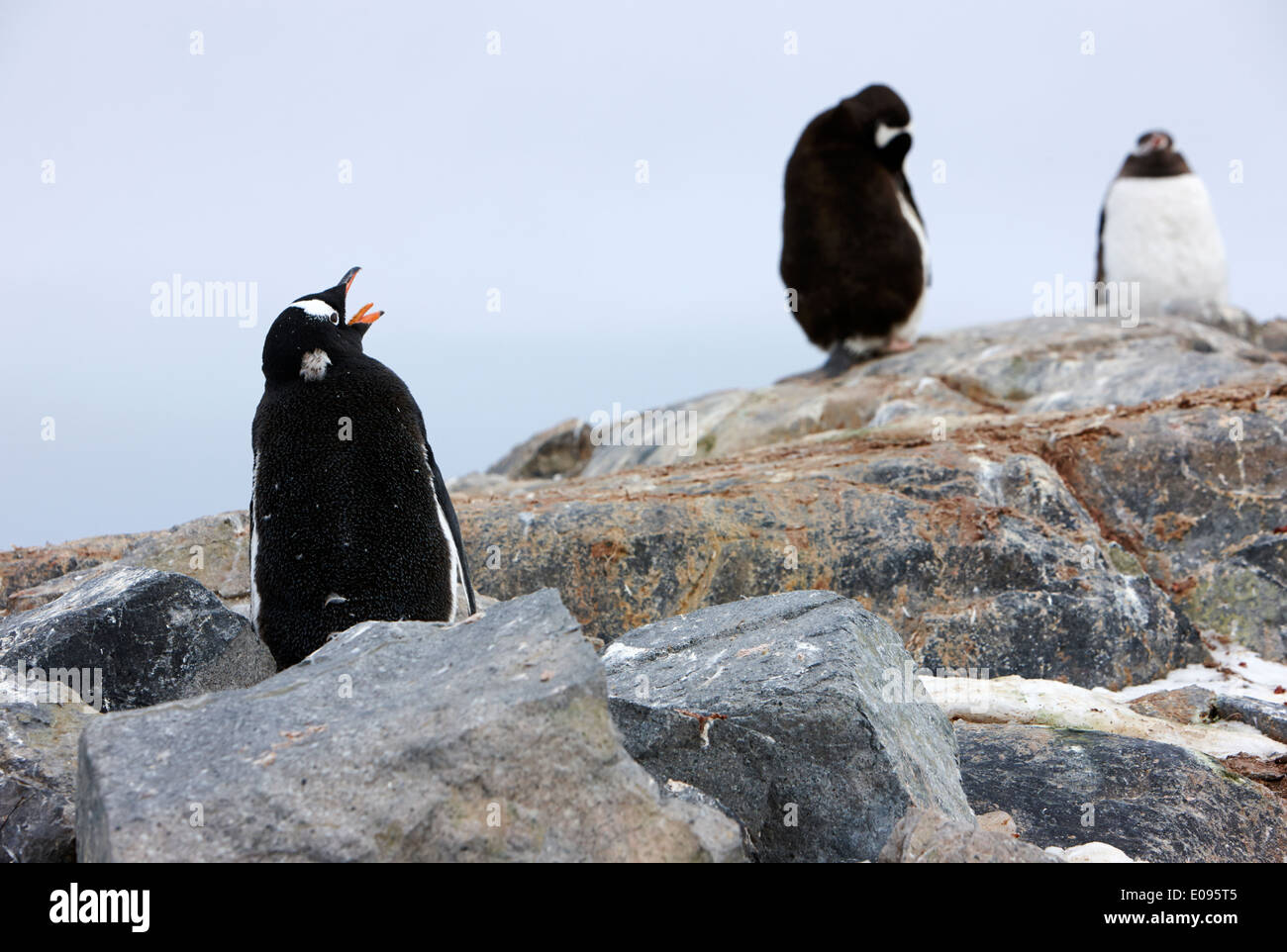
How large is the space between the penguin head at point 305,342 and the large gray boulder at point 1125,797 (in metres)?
2.44

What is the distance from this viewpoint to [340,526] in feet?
11.5

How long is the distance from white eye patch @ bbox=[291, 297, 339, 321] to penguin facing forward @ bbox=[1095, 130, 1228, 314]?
11833 mm

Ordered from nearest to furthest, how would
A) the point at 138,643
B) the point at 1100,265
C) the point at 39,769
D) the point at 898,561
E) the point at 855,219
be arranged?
the point at 39,769 < the point at 138,643 < the point at 898,561 < the point at 855,219 < the point at 1100,265

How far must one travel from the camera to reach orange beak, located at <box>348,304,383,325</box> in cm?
401

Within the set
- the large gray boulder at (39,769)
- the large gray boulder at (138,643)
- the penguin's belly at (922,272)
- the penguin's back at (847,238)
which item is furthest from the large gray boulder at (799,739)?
the penguin's belly at (922,272)

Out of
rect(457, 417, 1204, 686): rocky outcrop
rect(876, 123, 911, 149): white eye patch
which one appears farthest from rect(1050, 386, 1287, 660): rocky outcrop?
rect(876, 123, 911, 149): white eye patch

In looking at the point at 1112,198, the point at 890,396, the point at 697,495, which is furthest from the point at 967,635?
the point at 1112,198

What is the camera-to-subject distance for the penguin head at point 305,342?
3.72 meters

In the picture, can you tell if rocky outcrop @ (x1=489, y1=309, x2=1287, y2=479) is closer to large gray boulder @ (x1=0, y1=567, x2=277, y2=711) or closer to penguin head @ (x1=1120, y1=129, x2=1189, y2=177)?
penguin head @ (x1=1120, y1=129, x2=1189, y2=177)

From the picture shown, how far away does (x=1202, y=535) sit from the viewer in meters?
5.56

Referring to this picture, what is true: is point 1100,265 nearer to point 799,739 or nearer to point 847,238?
point 847,238

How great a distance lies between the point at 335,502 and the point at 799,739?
163 cm

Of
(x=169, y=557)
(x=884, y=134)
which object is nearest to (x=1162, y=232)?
(x=884, y=134)
